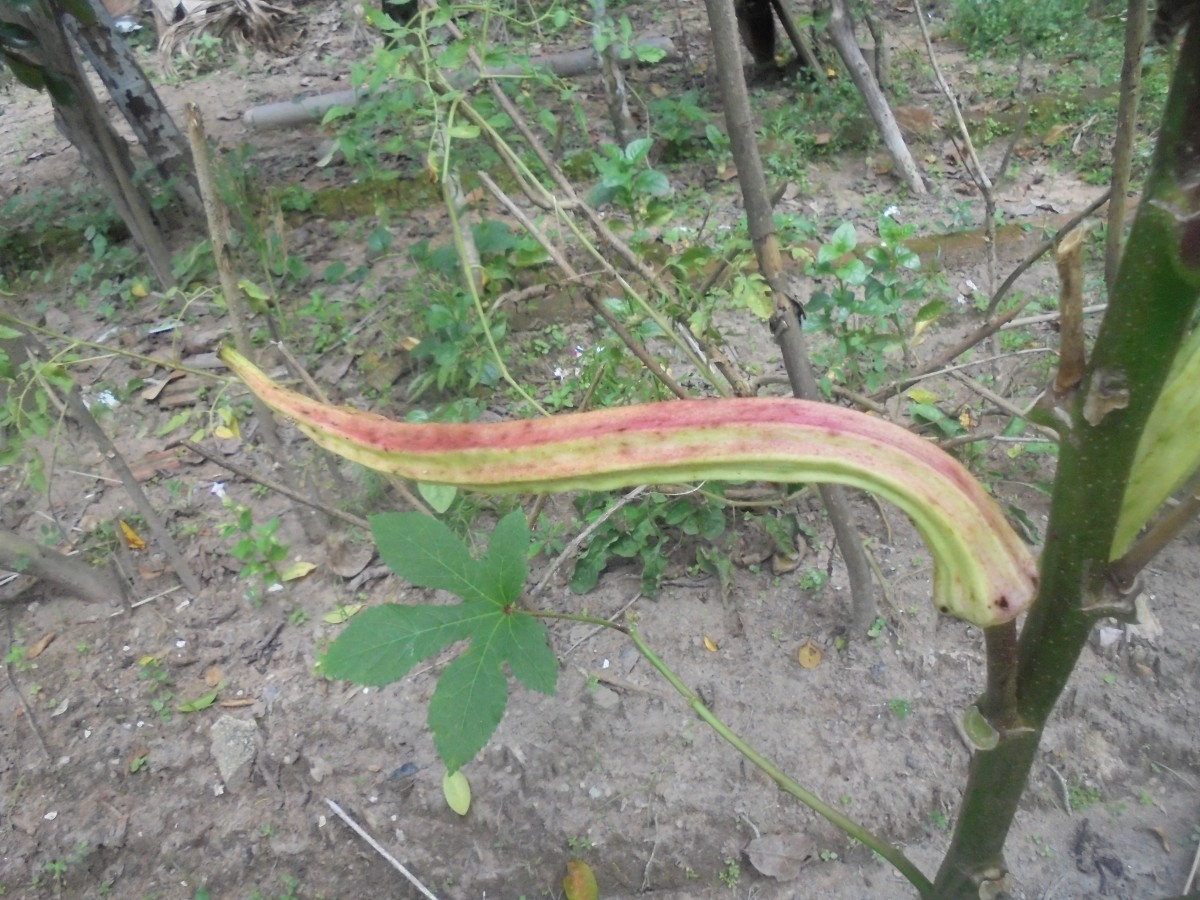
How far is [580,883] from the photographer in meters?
1.38

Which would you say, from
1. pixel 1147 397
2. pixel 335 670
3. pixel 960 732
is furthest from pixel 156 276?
pixel 1147 397

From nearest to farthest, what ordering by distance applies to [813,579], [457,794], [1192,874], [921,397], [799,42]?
[1192,874] < [457,794] < [813,579] < [921,397] < [799,42]

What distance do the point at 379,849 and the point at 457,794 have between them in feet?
0.52

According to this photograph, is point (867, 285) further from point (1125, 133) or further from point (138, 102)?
point (138, 102)

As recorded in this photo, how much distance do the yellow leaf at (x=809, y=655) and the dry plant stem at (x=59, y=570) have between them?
1495 mm

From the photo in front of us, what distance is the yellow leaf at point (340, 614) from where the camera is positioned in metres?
1.84

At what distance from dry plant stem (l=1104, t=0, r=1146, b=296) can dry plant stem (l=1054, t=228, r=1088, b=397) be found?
451mm

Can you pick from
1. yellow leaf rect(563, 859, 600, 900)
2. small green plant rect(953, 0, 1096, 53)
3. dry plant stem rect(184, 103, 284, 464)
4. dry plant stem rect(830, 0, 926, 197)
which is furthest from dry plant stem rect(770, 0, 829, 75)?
yellow leaf rect(563, 859, 600, 900)

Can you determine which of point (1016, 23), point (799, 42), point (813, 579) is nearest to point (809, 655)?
point (813, 579)

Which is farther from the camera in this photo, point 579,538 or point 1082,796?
point 579,538

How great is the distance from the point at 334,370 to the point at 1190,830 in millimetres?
2220

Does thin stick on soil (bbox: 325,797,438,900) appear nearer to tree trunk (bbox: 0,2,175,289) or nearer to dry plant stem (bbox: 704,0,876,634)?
dry plant stem (bbox: 704,0,876,634)

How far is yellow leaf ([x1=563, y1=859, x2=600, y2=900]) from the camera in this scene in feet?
4.49

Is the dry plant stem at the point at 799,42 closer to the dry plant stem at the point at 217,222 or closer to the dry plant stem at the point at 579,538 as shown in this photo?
the dry plant stem at the point at 579,538
